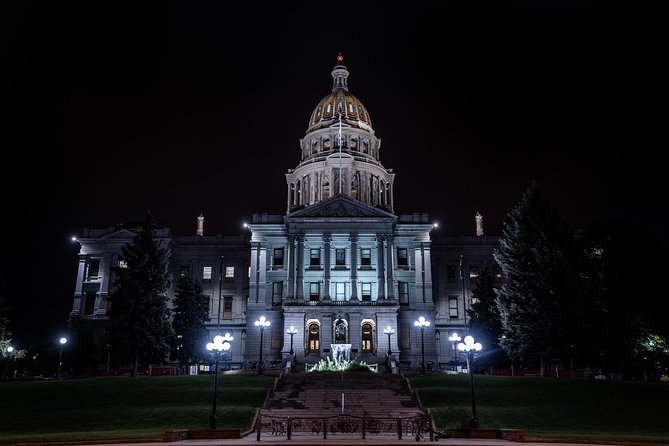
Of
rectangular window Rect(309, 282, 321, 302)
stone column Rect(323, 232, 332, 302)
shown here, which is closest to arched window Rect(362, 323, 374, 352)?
stone column Rect(323, 232, 332, 302)

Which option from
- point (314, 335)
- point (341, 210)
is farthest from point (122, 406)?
point (341, 210)

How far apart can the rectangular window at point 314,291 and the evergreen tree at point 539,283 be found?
956 inches

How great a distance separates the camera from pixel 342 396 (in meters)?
33.2

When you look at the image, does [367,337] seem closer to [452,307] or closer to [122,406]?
[452,307]

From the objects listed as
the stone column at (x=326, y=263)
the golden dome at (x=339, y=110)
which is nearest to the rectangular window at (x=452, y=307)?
the stone column at (x=326, y=263)

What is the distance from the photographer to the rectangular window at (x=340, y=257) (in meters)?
67.0

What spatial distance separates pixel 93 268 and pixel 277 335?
92.2 ft

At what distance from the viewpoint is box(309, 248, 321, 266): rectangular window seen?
67188 millimetres

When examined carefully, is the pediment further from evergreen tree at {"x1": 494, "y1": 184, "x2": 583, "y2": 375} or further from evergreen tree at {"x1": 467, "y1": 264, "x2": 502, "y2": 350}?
evergreen tree at {"x1": 494, "y1": 184, "x2": 583, "y2": 375}

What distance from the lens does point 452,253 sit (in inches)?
3108

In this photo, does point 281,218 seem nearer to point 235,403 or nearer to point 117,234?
point 117,234

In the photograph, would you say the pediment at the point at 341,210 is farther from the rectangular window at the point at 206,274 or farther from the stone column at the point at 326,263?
the rectangular window at the point at 206,274

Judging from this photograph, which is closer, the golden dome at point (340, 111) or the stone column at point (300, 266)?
the stone column at point (300, 266)

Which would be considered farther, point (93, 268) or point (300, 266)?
point (93, 268)
